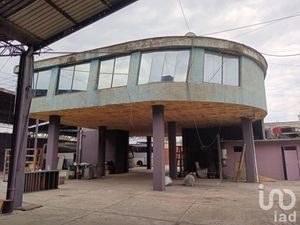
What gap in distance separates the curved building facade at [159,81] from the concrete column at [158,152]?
53 mm

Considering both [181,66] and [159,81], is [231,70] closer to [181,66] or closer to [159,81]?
[181,66]

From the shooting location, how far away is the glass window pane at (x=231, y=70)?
14.5 metres

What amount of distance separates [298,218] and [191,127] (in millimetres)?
15426

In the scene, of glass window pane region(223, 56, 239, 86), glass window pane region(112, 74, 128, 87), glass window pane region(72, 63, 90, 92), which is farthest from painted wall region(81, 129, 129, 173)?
glass window pane region(223, 56, 239, 86)

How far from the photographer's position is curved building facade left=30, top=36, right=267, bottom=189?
1367 centimetres

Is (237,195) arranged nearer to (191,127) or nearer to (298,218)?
(298,218)

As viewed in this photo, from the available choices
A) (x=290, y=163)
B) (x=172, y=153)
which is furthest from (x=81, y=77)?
(x=290, y=163)

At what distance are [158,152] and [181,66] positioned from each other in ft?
15.1

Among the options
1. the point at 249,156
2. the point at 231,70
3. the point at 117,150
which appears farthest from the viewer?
the point at 117,150

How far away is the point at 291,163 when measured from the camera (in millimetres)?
19391

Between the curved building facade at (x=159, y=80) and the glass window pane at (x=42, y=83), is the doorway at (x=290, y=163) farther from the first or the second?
A: the glass window pane at (x=42, y=83)

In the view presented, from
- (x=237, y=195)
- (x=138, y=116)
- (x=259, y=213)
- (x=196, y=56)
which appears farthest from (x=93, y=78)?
(x=259, y=213)

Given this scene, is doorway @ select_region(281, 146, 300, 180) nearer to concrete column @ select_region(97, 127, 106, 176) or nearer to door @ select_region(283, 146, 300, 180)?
door @ select_region(283, 146, 300, 180)

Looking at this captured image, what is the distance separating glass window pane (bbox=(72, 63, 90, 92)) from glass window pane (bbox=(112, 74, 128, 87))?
6.70ft
